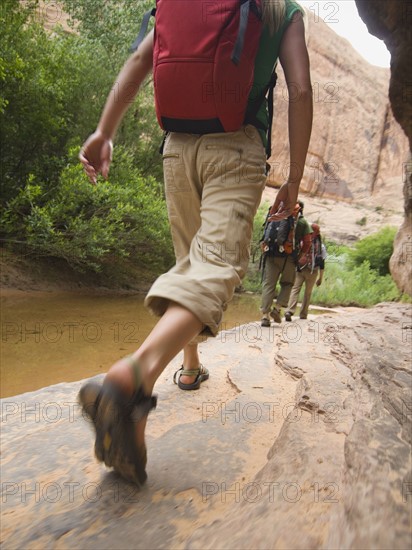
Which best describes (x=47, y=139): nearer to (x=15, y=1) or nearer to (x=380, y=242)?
(x=15, y=1)

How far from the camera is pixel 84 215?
26.1ft

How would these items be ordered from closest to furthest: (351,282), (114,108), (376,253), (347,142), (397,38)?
(114,108) → (397,38) → (351,282) → (376,253) → (347,142)

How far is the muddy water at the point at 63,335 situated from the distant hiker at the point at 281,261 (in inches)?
60.6

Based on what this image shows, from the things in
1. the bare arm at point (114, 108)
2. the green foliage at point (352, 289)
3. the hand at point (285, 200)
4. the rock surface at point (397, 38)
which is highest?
the rock surface at point (397, 38)

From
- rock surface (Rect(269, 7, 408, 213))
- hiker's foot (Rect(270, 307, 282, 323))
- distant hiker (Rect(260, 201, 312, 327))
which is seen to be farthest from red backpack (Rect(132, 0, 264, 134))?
rock surface (Rect(269, 7, 408, 213))

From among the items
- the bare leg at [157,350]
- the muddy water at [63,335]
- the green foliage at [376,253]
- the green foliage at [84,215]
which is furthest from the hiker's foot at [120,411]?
the green foliage at [376,253]

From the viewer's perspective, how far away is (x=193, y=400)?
1.85 metres

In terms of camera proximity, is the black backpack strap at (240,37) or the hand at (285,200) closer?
the black backpack strap at (240,37)

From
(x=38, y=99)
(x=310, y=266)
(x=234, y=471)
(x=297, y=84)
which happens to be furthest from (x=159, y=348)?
(x=38, y=99)

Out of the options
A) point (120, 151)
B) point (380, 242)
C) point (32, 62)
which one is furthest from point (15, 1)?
point (380, 242)

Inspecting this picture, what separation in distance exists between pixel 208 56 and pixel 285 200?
0.61 meters

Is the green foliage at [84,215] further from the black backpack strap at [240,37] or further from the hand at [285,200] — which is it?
the black backpack strap at [240,37]

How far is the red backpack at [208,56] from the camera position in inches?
47.3

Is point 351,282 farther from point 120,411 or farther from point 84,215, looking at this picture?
point 120,411
